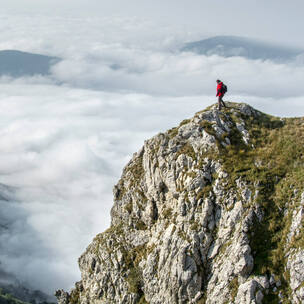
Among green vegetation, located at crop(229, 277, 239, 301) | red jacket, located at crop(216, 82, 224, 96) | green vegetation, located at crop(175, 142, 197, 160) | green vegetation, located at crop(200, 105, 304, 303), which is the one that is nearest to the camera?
green vegetation, located at crop(229, 277, 239, 301)

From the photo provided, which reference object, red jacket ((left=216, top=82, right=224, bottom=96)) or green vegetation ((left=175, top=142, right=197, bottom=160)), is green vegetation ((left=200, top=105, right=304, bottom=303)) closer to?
green vegetation ((left=175, top=142, right=197, bottom=160))

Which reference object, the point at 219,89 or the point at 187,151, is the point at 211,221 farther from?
the point at 219,89

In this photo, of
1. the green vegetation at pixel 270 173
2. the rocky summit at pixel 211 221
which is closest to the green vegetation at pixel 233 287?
the rocky summit at pixel 211 221

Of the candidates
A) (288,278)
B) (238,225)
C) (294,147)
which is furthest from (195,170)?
(288,278)

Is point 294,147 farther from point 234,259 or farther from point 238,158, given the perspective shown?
point 234,259

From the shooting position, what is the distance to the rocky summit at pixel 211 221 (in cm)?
3312

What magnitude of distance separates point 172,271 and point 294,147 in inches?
823

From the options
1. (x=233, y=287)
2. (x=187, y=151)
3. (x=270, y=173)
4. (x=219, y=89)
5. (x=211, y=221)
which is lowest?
(x=233, y=287)

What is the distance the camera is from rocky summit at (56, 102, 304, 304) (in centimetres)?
3312

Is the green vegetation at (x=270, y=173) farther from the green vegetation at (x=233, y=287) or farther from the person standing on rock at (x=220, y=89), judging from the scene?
the person standing on rock at (x=220, y=89)

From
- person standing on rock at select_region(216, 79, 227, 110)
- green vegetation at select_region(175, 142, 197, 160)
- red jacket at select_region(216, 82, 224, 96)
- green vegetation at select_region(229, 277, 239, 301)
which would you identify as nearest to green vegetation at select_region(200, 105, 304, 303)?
green vegetation at select_region(229, 277, 239, 301)

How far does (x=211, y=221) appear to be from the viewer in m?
39.1

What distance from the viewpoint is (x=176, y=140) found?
4850cm

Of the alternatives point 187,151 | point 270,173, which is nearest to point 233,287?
point 270,173
